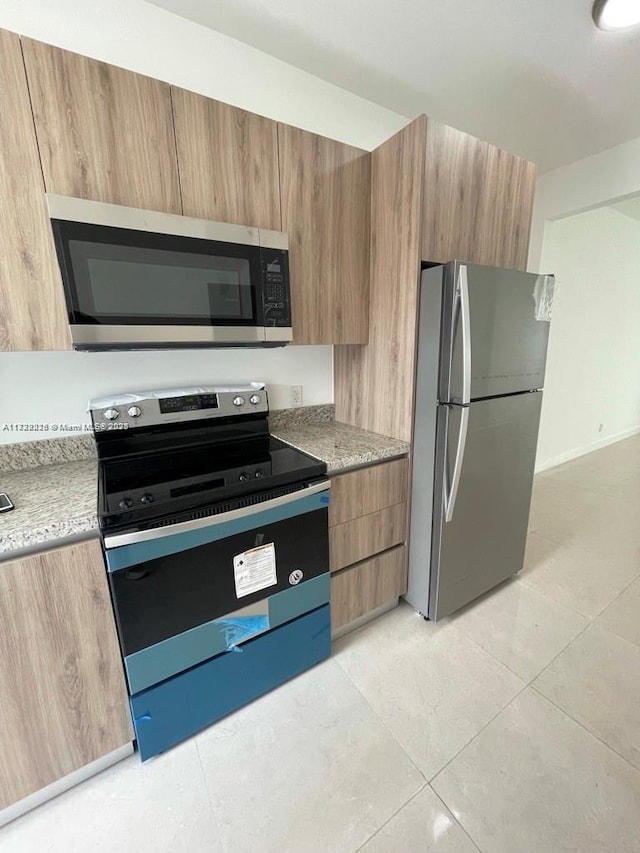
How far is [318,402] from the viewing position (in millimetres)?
2141

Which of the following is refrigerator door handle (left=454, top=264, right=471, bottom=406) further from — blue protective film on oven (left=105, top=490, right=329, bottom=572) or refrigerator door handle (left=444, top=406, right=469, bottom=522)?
blue protective film on oven (left=105, top=490, right=329, bottom=572)

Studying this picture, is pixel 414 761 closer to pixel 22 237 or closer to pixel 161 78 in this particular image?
pixel 22 237

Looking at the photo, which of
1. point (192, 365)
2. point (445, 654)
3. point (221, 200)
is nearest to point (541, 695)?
point (445, 654)

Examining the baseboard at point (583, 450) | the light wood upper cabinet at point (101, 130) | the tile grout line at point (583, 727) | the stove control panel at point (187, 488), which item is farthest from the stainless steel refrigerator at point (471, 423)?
the baseboard at point (583, 450)

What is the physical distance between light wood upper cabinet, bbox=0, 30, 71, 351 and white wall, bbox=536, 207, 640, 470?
11.4ft

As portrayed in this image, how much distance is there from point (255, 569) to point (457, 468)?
938mm

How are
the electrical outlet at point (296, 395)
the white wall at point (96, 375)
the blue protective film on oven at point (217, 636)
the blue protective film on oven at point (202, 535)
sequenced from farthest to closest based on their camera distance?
1. the electrical outlet at point (296, 395)
2. the white wall at point (96, 375)
3. the blue protective film on oven at point (217, 636)
4. the blue protective film on oven at point (202, 535)

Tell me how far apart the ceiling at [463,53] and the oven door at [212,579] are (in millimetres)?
1880

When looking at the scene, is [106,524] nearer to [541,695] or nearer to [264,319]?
[264,319]

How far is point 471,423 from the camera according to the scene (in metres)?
1.59

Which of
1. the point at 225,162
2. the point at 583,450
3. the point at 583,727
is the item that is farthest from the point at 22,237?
the point at 583,450

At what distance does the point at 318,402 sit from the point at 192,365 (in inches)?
29.2

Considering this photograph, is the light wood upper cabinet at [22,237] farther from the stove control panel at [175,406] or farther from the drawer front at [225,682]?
the drawer front at [225,682]

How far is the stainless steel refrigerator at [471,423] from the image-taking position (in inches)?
58.6
